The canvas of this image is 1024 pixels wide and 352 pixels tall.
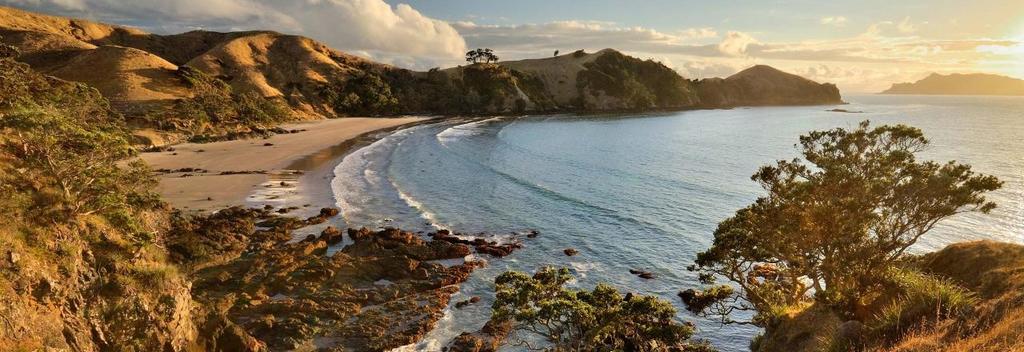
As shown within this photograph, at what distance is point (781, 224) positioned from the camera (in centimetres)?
2028

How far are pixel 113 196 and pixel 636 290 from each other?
27.7 metres

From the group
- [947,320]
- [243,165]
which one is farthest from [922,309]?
[243,165]

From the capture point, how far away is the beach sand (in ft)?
153

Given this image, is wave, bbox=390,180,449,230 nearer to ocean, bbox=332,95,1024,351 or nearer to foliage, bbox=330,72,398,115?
ocean, bbox=332,95,1024,351

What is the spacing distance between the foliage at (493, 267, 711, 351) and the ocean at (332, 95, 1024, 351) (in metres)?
3.50

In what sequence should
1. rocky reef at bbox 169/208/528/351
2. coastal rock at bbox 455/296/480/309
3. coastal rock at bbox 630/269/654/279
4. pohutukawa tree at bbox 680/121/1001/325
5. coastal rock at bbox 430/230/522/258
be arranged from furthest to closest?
coastal rock at bbox 430/230/522/258 → coastal rock at bbox 630/269/654/279 → coastal rock at bbox 455/296/480/309 → rocky reef at bbox 169/208/528/351 → pohutukawa tree at bbox 680/121/1001/325

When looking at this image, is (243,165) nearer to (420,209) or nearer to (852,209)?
(420,209)

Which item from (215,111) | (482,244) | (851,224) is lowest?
(482,244)

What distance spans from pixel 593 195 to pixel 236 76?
11831 centimetres

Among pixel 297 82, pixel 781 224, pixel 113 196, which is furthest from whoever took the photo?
pixel 297 82

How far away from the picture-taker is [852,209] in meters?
18.1

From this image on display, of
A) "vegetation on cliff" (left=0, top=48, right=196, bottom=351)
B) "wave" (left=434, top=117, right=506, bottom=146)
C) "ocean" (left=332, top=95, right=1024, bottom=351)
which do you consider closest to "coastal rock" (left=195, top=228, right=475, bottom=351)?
"ocean" (left=332, top=95, right=1024, bottom=351)

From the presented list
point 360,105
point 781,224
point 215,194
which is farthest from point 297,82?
point 781,224

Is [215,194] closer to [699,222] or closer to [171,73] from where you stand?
Result: [699,222]
